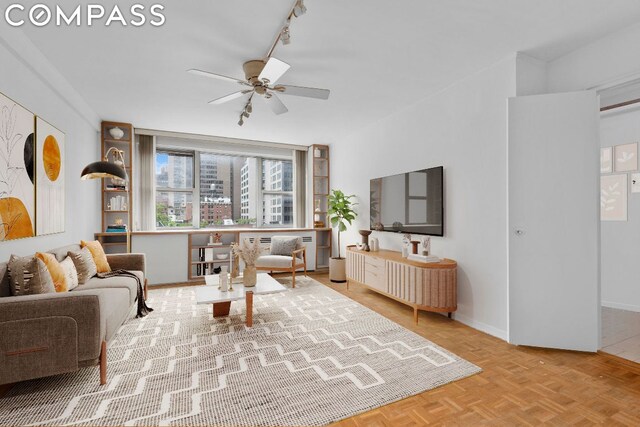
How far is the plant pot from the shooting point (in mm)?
5559

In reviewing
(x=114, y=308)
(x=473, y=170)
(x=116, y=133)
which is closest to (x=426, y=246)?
(x=473, y=170)

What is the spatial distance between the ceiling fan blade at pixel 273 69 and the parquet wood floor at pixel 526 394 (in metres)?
2.58

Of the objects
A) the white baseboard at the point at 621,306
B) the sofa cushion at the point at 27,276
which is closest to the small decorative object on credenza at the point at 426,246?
the white baseboard at the point at 621,306

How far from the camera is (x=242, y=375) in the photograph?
232 cm

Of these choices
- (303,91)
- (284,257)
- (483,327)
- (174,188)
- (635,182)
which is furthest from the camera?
(174,188)

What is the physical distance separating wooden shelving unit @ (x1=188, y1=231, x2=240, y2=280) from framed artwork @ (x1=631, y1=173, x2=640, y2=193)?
5.89 m

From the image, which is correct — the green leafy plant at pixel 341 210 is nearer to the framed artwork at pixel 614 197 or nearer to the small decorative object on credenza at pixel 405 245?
the small decorative object on credenza at pixel 405 245

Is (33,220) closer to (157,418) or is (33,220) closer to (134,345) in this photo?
(134,345)

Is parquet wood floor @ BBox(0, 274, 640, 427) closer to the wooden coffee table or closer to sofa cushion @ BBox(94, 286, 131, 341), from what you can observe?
sofa cushion @ BBox(94, 286, 131, 341)

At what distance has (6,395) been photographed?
2.04m

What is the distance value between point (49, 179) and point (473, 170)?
454 cm

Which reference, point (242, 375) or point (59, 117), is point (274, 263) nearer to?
point (242, 375)

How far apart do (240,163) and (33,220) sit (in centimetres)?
405

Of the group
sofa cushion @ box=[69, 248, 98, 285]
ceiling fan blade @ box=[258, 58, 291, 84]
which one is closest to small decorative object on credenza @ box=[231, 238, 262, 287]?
sofa cushion @ box=[69, 248, 98, 285]
